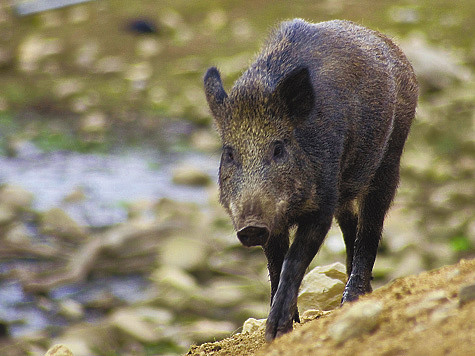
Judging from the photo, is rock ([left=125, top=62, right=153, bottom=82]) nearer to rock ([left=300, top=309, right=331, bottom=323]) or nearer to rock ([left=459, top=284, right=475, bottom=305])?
rock ([left=300, top=309, right=331, bottom=323])

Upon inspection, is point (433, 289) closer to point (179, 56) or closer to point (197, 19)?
point (179, 56)

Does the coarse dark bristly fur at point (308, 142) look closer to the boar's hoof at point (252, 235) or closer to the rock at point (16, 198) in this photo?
the boar's hoof at point (252, 235)

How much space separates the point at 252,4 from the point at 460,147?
27.3 ft

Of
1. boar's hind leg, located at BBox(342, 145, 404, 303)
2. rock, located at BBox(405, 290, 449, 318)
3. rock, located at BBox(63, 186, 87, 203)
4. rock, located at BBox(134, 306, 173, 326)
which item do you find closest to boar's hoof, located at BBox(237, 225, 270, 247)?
rock, located at BBox(405, 290, 449, 318)

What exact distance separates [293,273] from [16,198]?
22.8 feet

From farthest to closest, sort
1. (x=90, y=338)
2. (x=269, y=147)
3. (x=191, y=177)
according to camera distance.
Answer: (x=191, y=177)
(x=90, y=338)
(x=269, y=147)

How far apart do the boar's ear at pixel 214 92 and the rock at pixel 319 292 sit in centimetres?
124

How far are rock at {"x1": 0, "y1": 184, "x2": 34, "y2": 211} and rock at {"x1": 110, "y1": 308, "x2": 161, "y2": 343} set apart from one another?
3.05 m

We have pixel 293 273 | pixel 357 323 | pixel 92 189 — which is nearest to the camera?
pixel 357 323

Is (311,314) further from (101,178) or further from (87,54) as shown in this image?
(87,54)

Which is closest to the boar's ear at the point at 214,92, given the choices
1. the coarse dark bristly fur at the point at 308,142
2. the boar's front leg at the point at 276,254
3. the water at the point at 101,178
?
the coarse dark bristly fur at the point at 308,142

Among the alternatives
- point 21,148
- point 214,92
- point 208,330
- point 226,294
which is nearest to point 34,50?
point 21,148

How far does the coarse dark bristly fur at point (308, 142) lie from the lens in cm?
424

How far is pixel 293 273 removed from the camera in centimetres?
425
